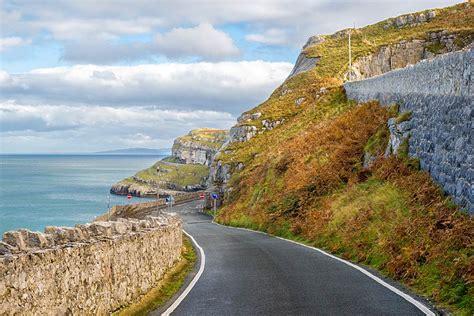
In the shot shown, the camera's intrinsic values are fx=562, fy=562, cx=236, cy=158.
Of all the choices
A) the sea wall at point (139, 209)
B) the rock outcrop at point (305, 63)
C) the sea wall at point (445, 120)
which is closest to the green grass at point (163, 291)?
the sea wall at point (445, 120)

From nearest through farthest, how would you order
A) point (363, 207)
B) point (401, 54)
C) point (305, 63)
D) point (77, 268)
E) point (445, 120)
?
point (77, 268) → point (445, 120) → point (363, 207) → point (401, 54) → point (305, 63)

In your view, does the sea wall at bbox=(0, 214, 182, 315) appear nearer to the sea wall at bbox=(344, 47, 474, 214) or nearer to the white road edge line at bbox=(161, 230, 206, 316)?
the white road edge line at bbox=(161, 230, 206, 316)

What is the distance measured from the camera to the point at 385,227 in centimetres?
1752

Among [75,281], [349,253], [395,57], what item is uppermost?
[395,57]

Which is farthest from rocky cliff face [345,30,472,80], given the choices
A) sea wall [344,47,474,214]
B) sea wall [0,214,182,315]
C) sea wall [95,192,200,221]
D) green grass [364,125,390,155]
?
sea wall [0,214,182,315]

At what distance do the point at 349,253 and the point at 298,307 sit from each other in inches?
303

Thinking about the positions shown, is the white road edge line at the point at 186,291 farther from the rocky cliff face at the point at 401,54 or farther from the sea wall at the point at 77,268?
the rocky cliff face at the point at 401,54

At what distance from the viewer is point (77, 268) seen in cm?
884

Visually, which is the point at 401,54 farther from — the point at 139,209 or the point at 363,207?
the point at 363,207

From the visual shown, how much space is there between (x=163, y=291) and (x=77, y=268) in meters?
4.36

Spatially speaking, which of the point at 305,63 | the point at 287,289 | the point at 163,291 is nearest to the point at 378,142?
the point at 287,289

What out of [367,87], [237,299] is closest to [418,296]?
[237,299]

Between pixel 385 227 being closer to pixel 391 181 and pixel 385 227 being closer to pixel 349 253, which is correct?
pixel 349 253

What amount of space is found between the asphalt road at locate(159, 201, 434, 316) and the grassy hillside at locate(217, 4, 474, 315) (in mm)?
1075
